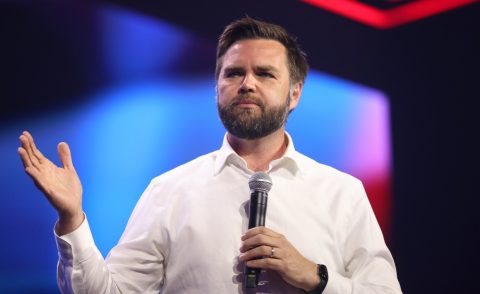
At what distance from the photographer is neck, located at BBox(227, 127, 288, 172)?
2.00 meters

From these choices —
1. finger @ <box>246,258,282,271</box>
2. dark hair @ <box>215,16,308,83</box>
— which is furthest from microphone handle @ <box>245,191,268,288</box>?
dark hair @ <box>215,16,308,83</box>

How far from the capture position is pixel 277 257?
150 cm

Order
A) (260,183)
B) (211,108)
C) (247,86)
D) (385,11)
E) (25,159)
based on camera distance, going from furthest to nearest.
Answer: (385,11)
(211,108)
(247,86)
(260,183)
(25,159)

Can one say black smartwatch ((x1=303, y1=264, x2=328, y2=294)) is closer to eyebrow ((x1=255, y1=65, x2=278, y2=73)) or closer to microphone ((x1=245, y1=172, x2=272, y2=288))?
microphone ((x1=245, y1=172, x2=272, y2=288))

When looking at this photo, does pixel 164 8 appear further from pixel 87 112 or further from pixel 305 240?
pixel 305 240

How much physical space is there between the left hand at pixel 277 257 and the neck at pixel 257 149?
507 millimetres

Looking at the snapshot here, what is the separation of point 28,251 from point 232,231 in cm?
88

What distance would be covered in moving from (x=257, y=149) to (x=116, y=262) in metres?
0.66

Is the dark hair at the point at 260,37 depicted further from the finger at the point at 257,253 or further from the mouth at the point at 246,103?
the finger at the point at 257,253

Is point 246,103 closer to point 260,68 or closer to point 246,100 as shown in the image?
point 246,100

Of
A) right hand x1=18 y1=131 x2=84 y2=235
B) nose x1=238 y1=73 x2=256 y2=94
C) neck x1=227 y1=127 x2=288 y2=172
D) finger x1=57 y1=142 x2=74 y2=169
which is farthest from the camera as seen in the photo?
neck x1=227 y1=127 x2=288 y2=172

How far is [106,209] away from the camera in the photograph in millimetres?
2252

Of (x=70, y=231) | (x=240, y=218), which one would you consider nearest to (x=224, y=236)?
(x=240, y=218)

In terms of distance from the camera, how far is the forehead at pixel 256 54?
199 centimetres
